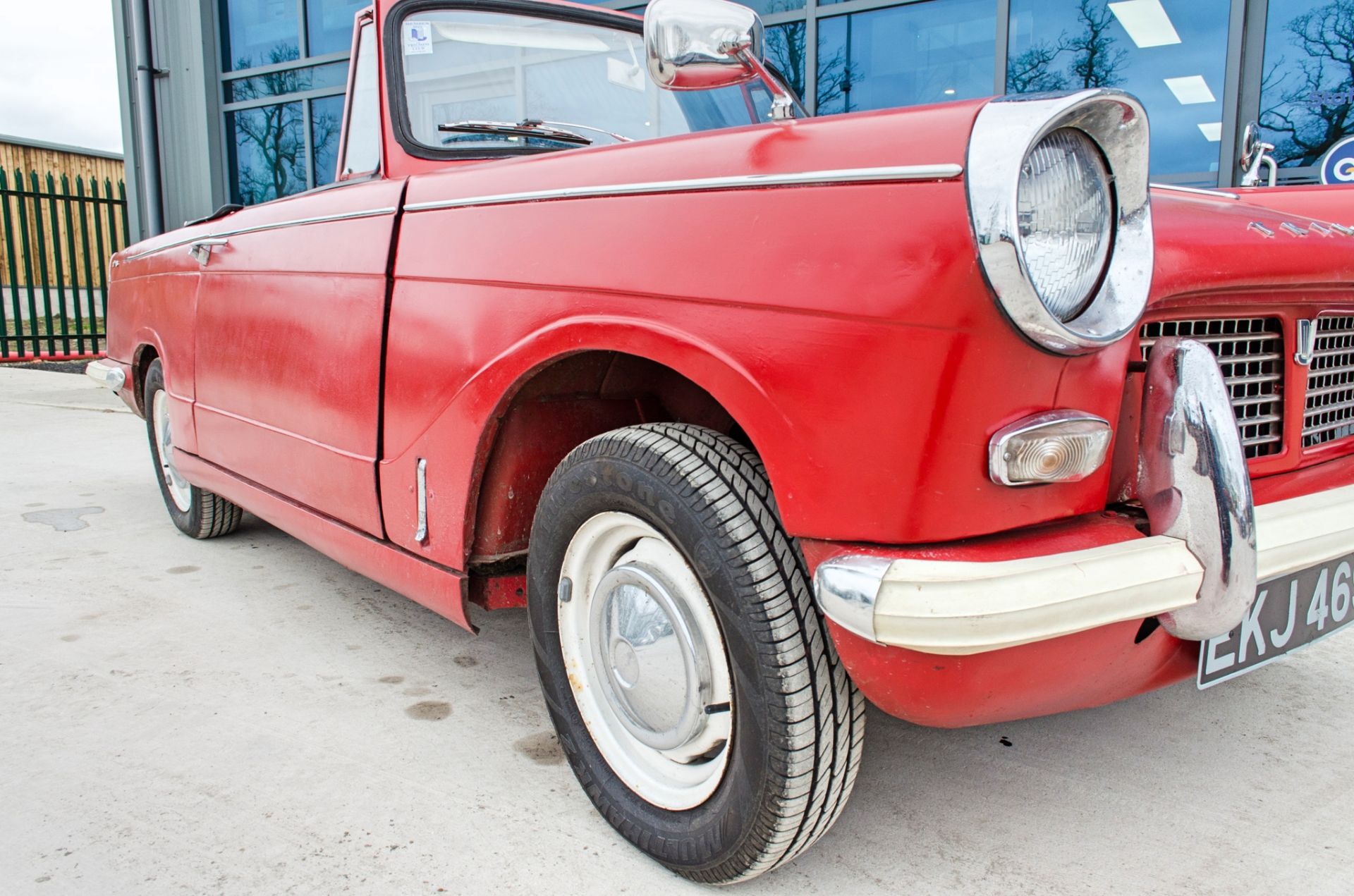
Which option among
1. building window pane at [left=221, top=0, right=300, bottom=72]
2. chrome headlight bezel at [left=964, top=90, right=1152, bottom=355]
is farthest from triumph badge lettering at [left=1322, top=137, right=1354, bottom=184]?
building window pane at [left=221, top=0, right=300, bottom=72]

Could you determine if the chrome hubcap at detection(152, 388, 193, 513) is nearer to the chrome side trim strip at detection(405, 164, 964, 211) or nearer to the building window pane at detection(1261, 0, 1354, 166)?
the chrome side trim strip at detection(405, 164, 964, 211)

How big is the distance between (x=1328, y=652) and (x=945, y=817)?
1520 mm

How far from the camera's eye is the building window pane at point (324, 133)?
9352mm

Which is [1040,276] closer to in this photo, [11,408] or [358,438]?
[358,438]

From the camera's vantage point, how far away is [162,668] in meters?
2.54

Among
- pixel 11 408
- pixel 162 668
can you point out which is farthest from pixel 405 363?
pixel 11 408

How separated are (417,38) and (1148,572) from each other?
2134 mm

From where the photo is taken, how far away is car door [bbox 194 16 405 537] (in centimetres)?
223

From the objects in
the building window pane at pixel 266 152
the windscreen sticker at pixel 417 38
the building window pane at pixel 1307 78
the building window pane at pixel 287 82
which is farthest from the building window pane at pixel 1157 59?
the building window pane at pixel 266 152

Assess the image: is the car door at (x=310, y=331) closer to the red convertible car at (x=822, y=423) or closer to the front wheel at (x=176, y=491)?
the red convertible car at (x=822, y=423)

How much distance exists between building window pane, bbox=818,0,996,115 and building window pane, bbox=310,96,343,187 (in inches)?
202

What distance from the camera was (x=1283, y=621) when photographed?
165 centimetres

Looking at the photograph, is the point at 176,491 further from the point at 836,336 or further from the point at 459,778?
the point at 836,336

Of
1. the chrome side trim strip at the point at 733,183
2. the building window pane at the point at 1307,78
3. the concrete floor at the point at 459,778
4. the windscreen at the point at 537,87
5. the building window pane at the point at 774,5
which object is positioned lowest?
the concrete floor at the point at 459,778
